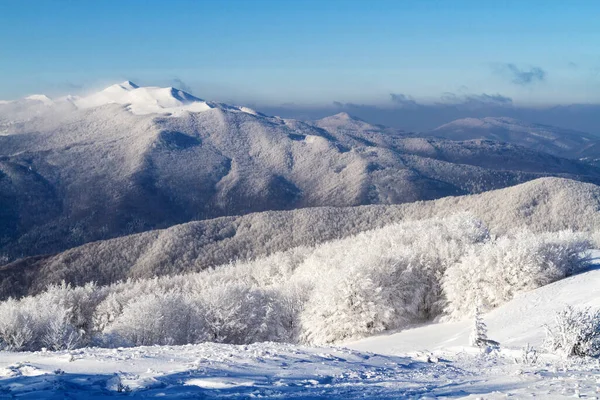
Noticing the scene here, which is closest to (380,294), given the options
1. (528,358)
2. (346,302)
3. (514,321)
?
(346,302)

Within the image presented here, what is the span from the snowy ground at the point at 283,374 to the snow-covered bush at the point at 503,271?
71.2ft

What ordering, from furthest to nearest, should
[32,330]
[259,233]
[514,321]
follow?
[259,233]
[32,330]
[514,321]

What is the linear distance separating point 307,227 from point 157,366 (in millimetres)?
127423

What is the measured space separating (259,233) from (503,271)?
100m

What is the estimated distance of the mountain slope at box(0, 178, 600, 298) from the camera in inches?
4749

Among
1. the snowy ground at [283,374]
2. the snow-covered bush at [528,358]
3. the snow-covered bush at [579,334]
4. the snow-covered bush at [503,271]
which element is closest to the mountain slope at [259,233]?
the snow-covered bush at [503,271]

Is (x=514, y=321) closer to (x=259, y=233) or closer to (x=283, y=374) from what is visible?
(x=283, y=374)

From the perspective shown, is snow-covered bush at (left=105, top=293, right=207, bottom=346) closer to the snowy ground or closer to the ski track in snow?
the snowy ground

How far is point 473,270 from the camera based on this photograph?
43812 mm

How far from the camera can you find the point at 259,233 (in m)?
139

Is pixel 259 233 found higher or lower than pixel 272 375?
lower

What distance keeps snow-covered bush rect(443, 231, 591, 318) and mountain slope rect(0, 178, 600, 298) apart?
72.3 metres

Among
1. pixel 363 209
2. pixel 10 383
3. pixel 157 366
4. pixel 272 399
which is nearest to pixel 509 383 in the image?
pixel 272 399

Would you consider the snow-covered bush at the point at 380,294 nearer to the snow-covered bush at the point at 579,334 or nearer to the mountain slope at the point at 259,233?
the snow-covered bush at the point at 579,334
